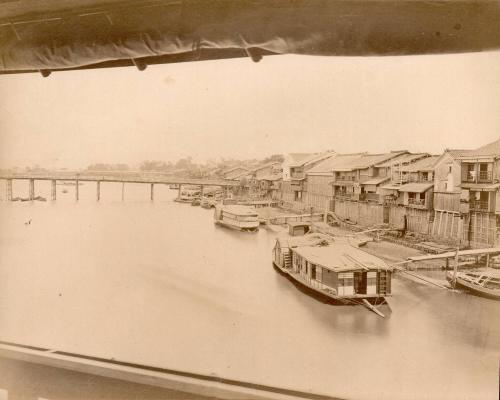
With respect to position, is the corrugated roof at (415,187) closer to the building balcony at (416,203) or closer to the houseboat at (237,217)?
the building balcony at (416,203)

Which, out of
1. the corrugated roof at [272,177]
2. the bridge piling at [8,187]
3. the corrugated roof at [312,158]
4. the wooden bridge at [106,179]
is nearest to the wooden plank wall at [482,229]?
the corrugated roof at [312,158]

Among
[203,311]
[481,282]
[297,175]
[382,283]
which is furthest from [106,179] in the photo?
[481,282]

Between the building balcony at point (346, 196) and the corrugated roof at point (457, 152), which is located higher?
the corrugated roof at point (457, 152)

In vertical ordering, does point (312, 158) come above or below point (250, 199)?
above

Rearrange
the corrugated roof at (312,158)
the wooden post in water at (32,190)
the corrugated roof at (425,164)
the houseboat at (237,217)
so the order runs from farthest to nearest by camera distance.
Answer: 1. the wooden post in water at (32,190)
2. the houseboat at (237,217)
3. the corrugated roof at (312,158)
4. the corrugated roof at (425,164)

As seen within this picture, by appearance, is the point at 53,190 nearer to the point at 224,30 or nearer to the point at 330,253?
the point at 224,30

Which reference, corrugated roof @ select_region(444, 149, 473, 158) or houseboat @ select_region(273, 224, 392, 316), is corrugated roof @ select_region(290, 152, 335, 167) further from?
corrugated roof @ select_region(444, 149, 473, 158)
